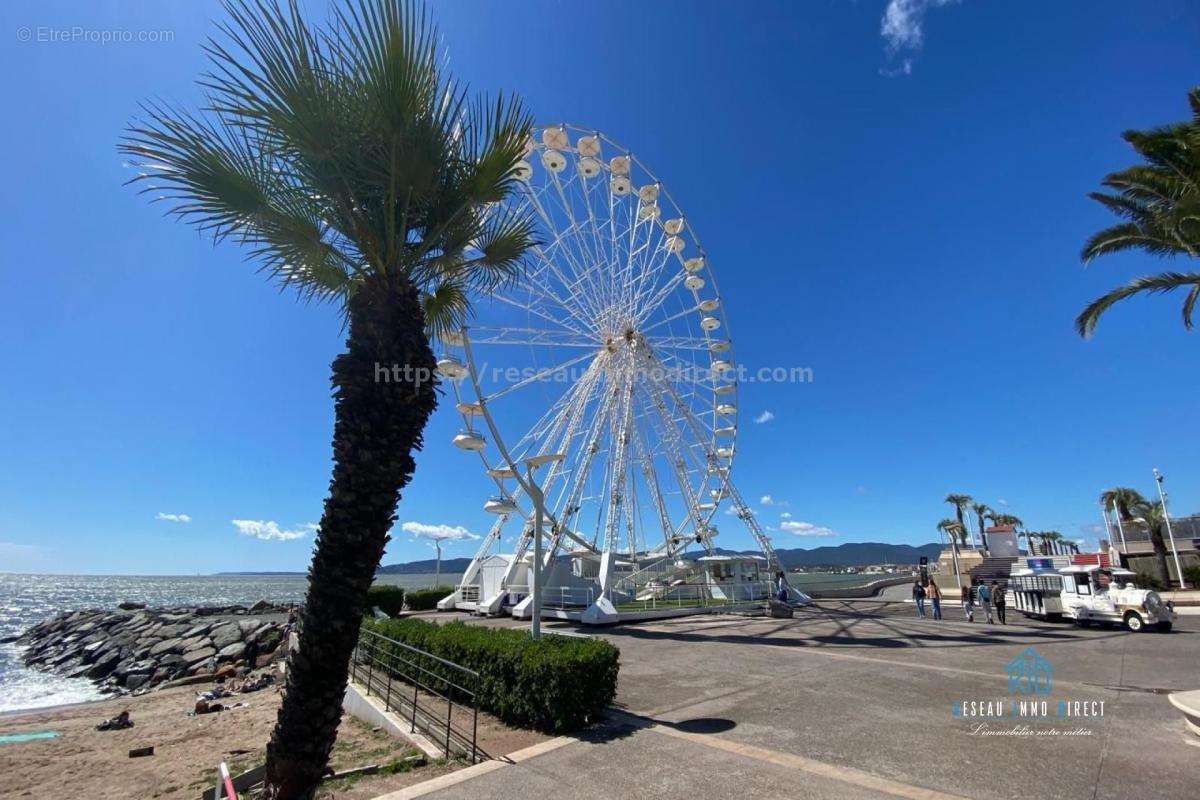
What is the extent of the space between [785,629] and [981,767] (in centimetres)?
1368

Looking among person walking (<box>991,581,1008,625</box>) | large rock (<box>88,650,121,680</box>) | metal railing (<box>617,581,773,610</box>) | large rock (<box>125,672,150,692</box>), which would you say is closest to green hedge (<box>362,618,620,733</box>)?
metal railing (<box>617,581,773,610</box>)

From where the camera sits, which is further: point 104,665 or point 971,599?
point 104,665

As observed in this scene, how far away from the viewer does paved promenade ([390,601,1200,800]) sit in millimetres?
5789

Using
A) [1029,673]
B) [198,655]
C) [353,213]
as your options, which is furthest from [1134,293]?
[198,655]

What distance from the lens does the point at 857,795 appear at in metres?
5.53

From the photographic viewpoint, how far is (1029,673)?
11.0 meters

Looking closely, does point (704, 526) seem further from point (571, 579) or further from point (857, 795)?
point (857, 795)

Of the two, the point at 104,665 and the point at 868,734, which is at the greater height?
the point at 868,734

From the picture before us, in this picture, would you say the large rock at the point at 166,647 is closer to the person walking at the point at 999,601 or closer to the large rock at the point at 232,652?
the large rock at the point at 232,652

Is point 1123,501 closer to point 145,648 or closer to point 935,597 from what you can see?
point 935,597

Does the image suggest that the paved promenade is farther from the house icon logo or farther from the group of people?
the group of people

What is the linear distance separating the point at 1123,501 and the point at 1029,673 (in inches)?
1632

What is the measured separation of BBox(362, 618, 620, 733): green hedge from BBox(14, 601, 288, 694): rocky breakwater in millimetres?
17666

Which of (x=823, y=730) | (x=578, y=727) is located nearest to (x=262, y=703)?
(x=578, y=727)
